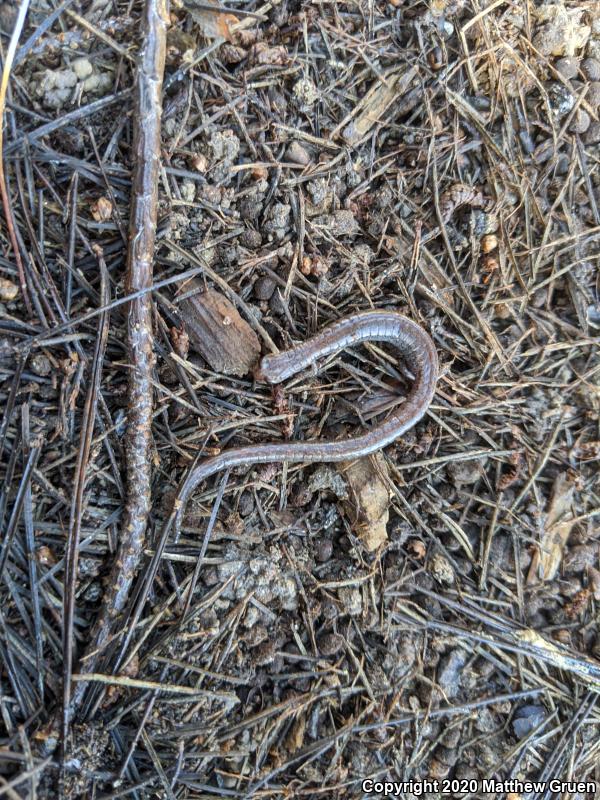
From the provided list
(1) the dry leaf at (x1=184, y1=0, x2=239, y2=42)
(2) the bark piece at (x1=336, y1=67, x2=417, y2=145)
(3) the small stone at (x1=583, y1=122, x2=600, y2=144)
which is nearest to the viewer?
(1) the dry leaf at (x1=184, y1=0, x2=239, y2=42)

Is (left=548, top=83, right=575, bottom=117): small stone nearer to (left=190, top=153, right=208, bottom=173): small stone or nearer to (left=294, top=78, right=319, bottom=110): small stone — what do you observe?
(left=294, top=78, right=319, bottom=110): small stone

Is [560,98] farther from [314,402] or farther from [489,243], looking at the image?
[314,402]

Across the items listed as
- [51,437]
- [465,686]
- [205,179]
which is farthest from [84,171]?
[465,686]

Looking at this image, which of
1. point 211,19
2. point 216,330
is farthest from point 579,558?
point 211,19

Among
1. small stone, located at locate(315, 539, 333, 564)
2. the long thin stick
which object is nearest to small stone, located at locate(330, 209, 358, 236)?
the long thin stick

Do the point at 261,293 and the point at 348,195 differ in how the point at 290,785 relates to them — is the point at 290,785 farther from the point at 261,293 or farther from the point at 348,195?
the point at 348,195

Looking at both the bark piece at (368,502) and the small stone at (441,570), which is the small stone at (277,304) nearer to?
the bark piece at (368,502)
